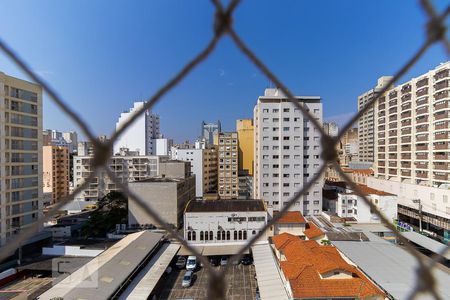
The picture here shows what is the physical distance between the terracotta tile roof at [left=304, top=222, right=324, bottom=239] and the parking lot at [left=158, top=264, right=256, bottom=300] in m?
1.81

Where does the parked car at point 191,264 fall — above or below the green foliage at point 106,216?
below

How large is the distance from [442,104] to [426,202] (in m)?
3.32

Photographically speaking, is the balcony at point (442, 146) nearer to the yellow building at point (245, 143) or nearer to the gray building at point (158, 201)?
the gray building at point (158, 201)

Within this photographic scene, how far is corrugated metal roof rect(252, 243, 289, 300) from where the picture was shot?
4.74 meters

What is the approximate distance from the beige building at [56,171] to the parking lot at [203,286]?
1051 centimetres

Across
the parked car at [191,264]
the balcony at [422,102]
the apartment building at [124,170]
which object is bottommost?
the parked car at [191,264]

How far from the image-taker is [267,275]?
18.1 ft

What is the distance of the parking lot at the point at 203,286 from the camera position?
5.66 meters

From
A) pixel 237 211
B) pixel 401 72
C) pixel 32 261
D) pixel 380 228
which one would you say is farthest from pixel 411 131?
pixel 32 261

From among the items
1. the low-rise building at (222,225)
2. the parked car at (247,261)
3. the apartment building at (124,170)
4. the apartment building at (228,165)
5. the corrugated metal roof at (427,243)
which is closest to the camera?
the corrugated metal roof at (427,243)

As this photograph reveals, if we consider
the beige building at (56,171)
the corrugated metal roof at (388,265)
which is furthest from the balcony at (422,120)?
the beige building at (56,171)

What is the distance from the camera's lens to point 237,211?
26.7ft

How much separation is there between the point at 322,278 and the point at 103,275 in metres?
3.61

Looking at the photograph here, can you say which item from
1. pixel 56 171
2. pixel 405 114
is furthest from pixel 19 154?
pixel 405 114
